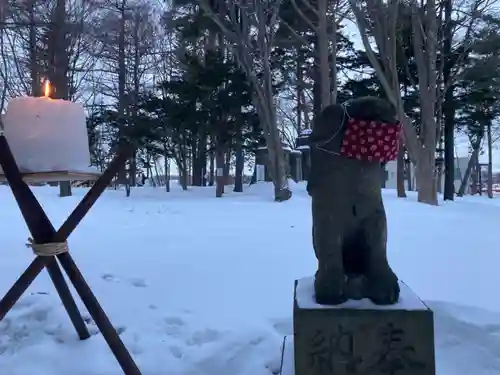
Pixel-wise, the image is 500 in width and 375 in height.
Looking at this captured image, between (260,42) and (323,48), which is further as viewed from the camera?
(260,42)

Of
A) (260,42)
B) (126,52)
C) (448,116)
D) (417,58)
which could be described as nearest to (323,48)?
(260,42)

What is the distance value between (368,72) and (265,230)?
525 inches

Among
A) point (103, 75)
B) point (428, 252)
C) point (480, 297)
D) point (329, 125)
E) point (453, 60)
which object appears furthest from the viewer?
point (103, 75)

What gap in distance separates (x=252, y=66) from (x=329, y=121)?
36.0 feet

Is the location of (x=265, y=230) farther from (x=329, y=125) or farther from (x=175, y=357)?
(x=329, y=125)

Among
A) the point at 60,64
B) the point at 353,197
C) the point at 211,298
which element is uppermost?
the point at 60,64

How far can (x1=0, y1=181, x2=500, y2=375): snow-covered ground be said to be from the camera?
2836 mm

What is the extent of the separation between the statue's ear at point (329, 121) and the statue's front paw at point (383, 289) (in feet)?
2.16

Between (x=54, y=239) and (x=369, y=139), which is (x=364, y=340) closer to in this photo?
(x=369, y=139)

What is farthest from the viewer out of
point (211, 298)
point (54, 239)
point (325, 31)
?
point (325, 31)

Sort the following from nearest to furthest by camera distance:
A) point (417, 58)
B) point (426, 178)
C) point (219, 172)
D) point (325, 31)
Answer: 1. point (325, 31)
2. point (426, 178)
3. point (417, 58)
4. point (219, 172)

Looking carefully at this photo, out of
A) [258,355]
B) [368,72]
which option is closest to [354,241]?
[258,355]

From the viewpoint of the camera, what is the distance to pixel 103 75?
24297 millimetres

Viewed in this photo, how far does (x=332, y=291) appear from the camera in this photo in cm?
238
